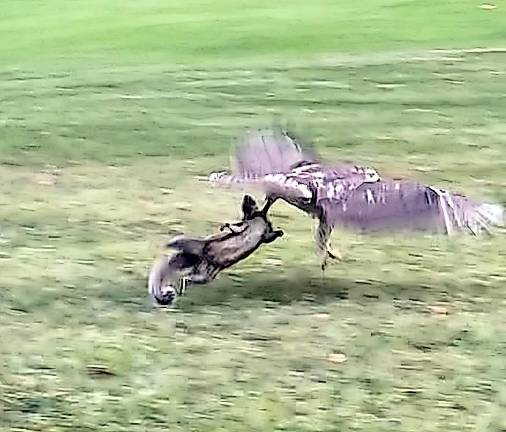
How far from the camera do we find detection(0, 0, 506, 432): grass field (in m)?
0.98

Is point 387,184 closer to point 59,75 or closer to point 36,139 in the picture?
point 36,139

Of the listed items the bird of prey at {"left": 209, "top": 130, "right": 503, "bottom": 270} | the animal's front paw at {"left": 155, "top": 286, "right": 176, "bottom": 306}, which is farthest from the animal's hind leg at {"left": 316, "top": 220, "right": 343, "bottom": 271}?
the animal's front paw at {"left": 155, "top": 286, "right": 176, "bottom": 306}

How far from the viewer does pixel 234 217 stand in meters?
1.43

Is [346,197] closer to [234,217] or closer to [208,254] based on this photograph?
[208,254]

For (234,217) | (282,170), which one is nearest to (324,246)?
(282,170)

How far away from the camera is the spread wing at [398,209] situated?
111 centimetres

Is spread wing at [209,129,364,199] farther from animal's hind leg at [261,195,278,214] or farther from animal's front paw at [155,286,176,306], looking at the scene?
animal's front paw at [155,286,176,306]

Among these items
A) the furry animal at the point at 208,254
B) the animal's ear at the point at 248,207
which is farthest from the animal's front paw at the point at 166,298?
the animal's ear at the point at 248,207

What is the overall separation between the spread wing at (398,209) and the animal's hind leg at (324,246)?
0.22 feet

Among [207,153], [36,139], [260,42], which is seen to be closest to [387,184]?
[207,153]

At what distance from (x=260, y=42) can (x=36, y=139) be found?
70 cm

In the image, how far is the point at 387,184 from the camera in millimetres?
1138

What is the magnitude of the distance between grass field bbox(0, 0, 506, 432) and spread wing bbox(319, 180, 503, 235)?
82mm

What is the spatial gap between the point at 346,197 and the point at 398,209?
52 millimetres
